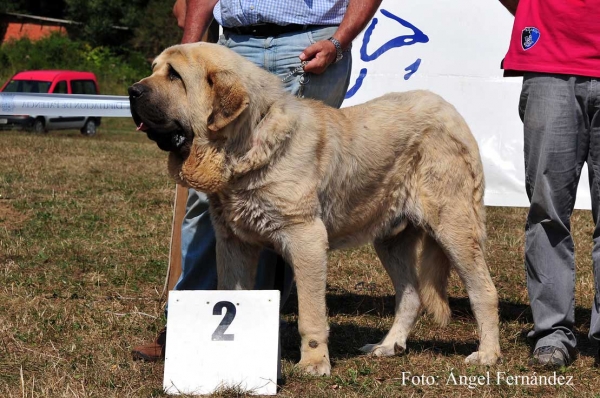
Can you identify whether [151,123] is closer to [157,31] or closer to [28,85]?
[28,85]

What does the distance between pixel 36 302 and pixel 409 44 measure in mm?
3506

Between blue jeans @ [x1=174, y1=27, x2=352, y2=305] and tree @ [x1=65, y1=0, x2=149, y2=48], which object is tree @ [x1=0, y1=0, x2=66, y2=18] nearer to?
tree @ [x1=65, y1=0, x2=149, y2=48]

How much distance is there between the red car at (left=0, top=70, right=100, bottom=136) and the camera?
2095cm

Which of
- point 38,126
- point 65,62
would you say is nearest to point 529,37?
point 38,126

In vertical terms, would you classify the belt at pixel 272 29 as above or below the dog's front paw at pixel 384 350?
above

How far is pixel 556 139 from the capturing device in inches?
163

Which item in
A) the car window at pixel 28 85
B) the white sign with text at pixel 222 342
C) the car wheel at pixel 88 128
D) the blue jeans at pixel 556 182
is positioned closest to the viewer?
the white sign with text at pixel 222 342

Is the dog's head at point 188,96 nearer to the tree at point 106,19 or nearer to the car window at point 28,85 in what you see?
the car window at point 28,85

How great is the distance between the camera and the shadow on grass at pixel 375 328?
4.52m

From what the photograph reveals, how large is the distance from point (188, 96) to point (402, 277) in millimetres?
1720

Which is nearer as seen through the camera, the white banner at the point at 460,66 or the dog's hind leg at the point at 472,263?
the dog's hind leg at the point at 472,263

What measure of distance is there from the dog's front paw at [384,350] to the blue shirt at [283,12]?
1724 mm

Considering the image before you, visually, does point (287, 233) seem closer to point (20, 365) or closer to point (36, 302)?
point (20, 365)

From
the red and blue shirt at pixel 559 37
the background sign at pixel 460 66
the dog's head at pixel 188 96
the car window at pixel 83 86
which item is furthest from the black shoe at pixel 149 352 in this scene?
the car window at pixel 83 86
